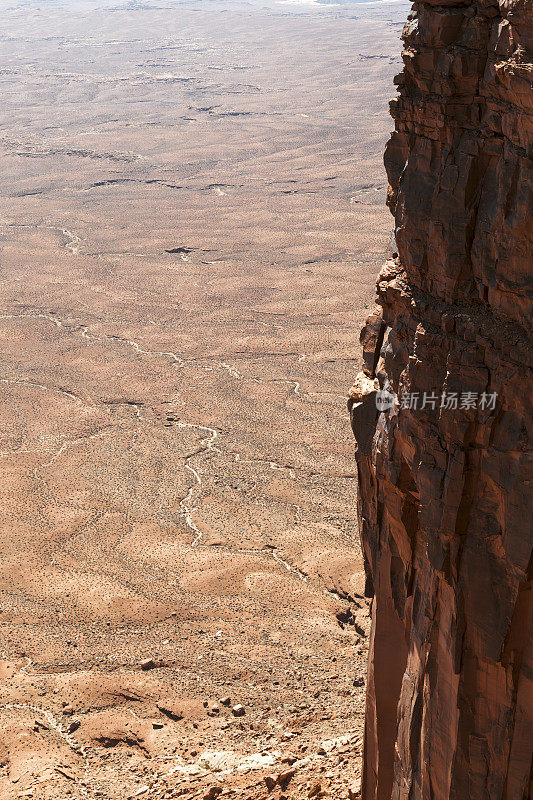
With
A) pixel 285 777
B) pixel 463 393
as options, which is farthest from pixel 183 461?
pixel 463 393

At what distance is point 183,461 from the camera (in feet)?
82.2

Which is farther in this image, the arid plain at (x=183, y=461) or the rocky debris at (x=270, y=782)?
the arid plain at (x=183, y=461)

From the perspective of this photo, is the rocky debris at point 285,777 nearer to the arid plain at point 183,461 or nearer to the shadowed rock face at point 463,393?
the arid plain at point 183,461

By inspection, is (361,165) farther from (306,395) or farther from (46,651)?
(46,651)

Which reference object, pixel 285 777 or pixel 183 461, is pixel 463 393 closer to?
pixel 285 777

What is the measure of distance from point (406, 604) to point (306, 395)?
22.3 metres

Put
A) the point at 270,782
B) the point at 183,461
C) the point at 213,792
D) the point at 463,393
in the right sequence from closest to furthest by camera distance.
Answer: the point at 463,393, the point at 270,782, the point at 213,792, the point at 183,461

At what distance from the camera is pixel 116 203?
56.6 m

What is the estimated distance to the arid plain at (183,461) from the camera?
1378 centimetres

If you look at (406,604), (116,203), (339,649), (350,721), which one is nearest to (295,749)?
(350,721)

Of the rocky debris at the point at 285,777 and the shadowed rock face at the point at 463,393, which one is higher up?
the shadowed rock face at the point at 463,393

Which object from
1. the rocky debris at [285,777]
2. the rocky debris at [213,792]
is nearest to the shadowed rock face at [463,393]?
the rocky debris at [285,777]

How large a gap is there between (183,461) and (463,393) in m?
19.9

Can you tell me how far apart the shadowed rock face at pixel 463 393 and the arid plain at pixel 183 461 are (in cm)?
434
